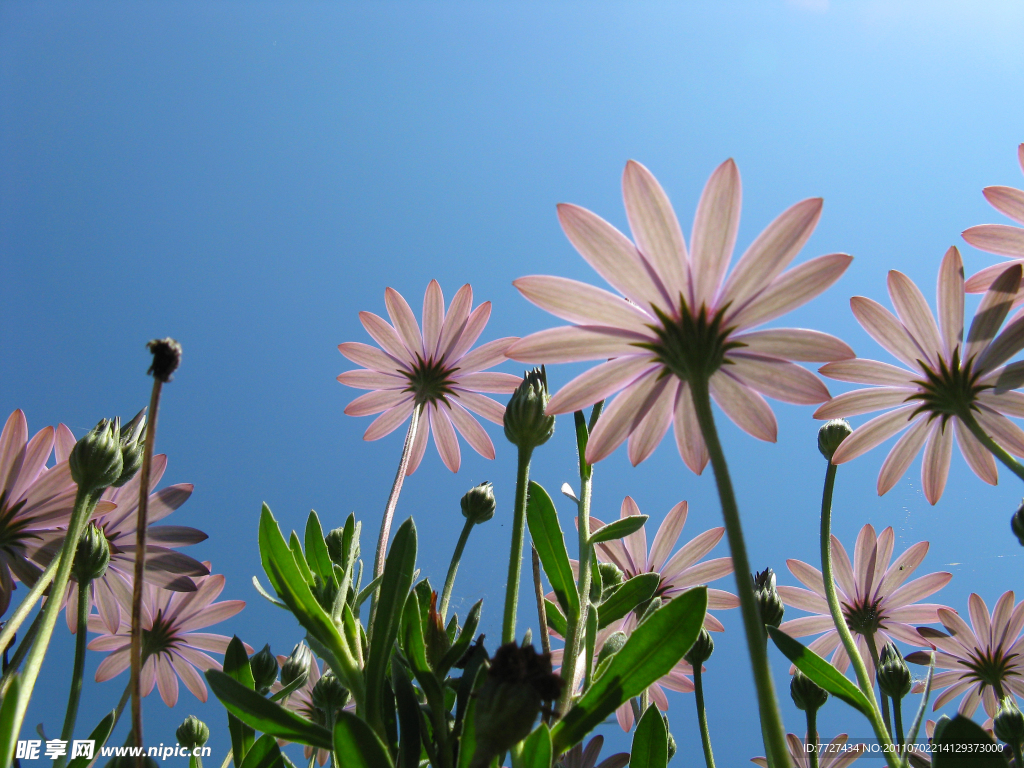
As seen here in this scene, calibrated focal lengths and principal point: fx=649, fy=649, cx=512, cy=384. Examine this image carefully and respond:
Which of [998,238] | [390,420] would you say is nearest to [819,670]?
[998,238]

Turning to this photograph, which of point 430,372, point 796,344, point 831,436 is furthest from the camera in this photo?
point 430,372

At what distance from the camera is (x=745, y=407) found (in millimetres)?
1256

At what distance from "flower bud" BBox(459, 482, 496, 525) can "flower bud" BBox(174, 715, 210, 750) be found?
3.25ft

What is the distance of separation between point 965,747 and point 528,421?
0.85 meters

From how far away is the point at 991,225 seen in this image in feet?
5.16

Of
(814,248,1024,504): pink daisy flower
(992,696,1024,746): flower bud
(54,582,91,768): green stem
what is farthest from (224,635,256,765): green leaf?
(992,696,1024,746): flower bud

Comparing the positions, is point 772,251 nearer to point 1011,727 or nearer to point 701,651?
point 701,651

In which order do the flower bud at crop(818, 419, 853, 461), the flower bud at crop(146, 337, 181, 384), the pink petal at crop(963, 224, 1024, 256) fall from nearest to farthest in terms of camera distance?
the flower bud at crop(146, 337, 181, 384), the pink petal at crop(963, 224, 1024, 256), the flower bud at crop(818, 419, 853, 461)

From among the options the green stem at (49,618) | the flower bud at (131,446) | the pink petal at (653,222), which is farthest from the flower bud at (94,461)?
the pink petal at (653,222)

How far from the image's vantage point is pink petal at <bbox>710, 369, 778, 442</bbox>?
4.08 ft

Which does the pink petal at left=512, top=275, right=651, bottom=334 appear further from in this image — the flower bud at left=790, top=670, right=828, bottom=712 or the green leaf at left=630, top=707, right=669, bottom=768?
the flower bud at left=790, top=670, right=828, bottom=712

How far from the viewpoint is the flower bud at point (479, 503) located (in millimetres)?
1759

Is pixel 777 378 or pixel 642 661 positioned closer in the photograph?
pixel 642 661

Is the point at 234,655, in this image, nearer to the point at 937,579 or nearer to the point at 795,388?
the point at 795,388
